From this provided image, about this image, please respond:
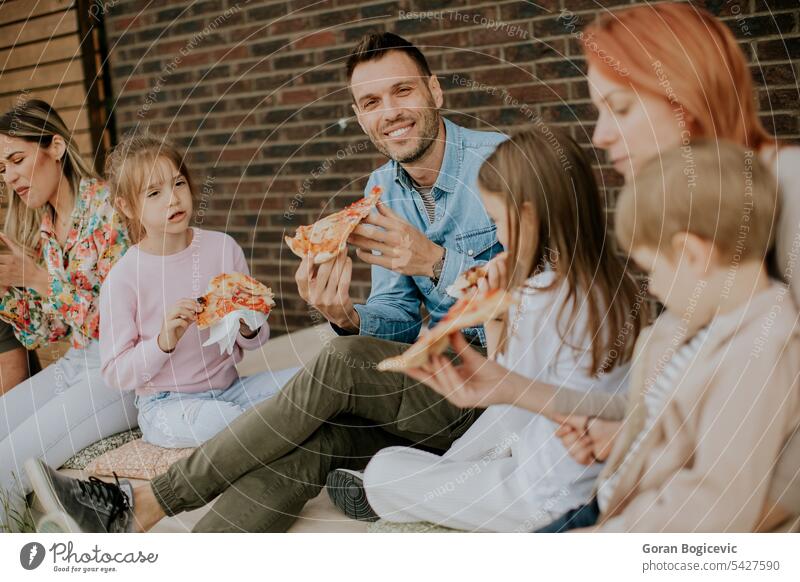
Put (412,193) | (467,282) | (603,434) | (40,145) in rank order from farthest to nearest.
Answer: (40,145) < (412,193) < (467,282) < (603,434)

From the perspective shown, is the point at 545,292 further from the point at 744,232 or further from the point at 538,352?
the point at 744,232

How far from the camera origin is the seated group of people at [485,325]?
1.69m

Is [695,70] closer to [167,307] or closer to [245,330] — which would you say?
[245,330]

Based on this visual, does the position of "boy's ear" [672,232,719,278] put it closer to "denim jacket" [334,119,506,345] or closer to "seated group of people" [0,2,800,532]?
"seated group of people" [0,2,800,532]

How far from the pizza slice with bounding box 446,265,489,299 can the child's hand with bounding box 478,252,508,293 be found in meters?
0.01

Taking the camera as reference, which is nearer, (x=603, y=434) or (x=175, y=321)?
(x=603, y=434)

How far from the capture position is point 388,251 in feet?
6.64

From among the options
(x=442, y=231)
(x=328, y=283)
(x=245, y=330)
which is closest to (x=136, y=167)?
(x=245, y=330)

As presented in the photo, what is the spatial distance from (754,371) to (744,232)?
0.97ft

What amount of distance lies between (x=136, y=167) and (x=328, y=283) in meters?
0.64

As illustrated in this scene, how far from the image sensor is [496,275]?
187 centimetres

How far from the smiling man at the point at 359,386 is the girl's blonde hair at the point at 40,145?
2.38ft

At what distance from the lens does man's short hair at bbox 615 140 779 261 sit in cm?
167
